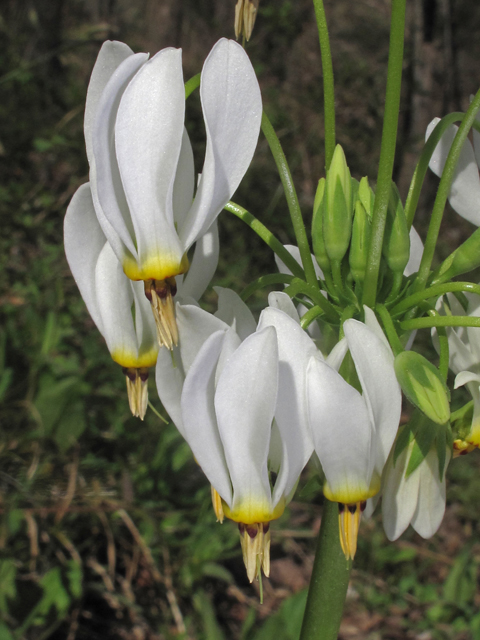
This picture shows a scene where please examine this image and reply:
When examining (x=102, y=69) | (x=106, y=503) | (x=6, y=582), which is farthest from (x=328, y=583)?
(x=106, y=503)

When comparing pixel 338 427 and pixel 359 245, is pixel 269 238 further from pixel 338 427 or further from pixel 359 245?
pixel 338 427

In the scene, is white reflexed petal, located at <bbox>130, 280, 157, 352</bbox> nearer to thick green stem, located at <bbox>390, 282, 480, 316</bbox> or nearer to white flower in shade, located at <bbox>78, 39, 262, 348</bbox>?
white flower in shade, located at <bbox>78, 39, 262, 348</bbox>

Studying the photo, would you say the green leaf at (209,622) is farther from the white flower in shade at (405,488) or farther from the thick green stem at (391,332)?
the thick green stem at (391,332)

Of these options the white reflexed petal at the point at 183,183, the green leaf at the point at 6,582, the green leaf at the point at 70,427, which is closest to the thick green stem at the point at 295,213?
the white reflexed petal at the point at 183,183

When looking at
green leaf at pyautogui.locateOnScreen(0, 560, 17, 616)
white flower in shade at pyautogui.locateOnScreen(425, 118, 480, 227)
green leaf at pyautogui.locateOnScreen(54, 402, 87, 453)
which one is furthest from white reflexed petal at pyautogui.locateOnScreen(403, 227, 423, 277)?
green leaf at pyautogui.locateOnScreen(54, 402, 87, 453)

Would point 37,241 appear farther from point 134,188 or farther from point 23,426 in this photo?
point 134,188

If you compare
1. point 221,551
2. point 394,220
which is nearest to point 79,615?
point 221,551
